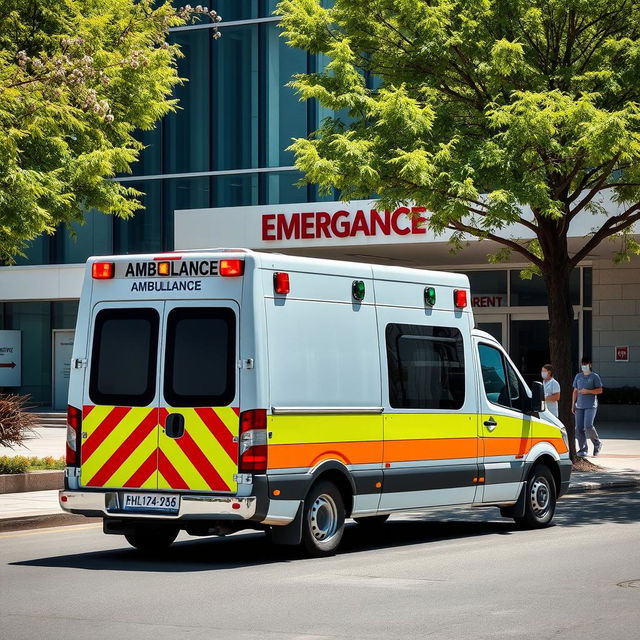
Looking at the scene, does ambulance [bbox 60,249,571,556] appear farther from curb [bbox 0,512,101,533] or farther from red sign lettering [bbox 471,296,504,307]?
red sign lettering [bbox 471,296,504,307]

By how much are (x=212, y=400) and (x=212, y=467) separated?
0.55 m

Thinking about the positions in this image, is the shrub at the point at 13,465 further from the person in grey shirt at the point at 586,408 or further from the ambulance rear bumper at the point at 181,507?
the person in grey shirt at the point at 586,408

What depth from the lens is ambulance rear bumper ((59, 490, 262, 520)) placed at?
34.8 ft

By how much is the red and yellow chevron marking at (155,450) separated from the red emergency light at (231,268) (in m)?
1.10

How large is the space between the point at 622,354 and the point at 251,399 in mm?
25025

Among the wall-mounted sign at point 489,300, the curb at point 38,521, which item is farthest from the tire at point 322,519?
the wall-mounted sign at point 489,300

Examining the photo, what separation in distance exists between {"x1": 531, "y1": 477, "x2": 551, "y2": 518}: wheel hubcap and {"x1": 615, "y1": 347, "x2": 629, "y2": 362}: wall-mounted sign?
21.0 meters

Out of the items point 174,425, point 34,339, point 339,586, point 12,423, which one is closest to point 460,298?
point 174,425

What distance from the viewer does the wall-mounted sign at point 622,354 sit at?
34312mm

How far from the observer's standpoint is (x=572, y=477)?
1939 centimetres

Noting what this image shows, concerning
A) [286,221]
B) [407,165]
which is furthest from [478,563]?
[286,221]

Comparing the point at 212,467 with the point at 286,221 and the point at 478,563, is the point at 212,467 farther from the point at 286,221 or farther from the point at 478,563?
the point at 286,221

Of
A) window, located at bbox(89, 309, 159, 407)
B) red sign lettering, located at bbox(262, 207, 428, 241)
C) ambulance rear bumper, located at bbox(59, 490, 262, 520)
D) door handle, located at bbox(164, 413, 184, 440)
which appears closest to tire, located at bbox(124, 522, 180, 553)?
ambulance rear bumper, located at bbox(59, 490, 262, 520)

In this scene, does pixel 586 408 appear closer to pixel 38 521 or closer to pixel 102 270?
pixel 38 521
